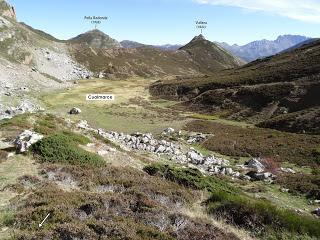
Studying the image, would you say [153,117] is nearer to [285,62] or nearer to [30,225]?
[285,62]

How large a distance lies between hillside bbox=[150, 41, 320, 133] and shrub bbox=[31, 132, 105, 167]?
4310 centimetres

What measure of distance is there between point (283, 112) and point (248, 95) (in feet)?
38.9

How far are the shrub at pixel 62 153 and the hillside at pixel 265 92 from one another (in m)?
43.1

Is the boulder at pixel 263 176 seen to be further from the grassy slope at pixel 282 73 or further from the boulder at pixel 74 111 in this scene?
the grassy slope at pixel 282 73

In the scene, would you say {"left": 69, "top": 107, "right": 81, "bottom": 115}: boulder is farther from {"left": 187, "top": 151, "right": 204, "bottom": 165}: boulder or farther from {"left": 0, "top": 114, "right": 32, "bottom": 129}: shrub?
{"left": 0, "top": 114, "right": 32, "bottom": 129}: shrub

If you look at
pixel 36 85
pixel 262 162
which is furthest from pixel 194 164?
pixel 36 85

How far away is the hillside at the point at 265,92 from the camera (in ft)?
255

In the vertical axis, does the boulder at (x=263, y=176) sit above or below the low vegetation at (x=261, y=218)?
below

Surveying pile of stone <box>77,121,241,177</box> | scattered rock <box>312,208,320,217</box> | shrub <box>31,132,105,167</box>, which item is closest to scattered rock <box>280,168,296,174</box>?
pile of stone <box>77,121,241,177</box>

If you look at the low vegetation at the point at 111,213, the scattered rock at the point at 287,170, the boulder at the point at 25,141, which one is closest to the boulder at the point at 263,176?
the scattered rock at the point at 287,170

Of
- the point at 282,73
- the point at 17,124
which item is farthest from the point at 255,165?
the point at 282,73

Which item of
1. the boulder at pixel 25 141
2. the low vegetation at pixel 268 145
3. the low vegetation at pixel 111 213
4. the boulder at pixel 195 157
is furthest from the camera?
the low vegetation at pixel 268 145

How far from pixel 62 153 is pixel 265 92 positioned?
67.2 meters

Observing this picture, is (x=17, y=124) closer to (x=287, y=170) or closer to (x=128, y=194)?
(x=128, y=194)
